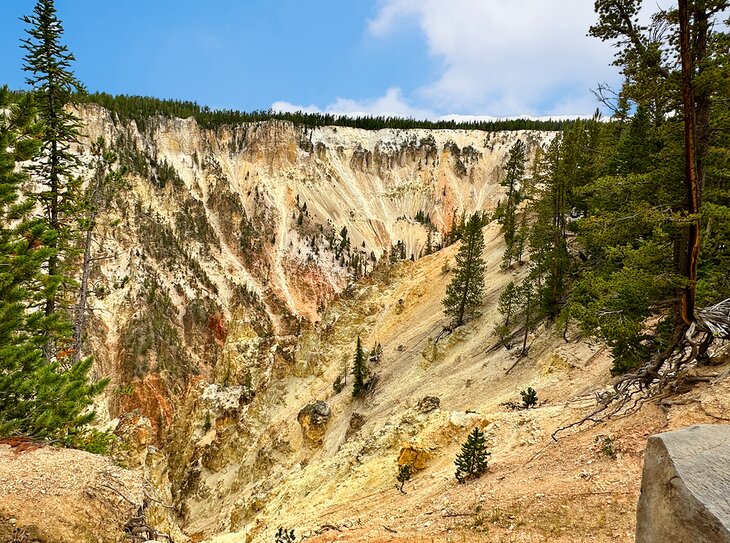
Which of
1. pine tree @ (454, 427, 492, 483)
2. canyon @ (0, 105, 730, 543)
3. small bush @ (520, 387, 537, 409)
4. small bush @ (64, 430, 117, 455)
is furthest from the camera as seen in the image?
small bush @ (520, 387, 537, 409)

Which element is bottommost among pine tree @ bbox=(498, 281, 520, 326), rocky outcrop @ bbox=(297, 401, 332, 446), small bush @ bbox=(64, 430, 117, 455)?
rocky outcrop @ bbox=(297, 401, 332, 446)

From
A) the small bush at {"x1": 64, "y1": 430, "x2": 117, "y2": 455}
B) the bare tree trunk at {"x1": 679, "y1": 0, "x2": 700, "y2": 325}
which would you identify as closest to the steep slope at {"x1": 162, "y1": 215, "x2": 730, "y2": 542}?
the bare tree trunk at {"x1": 679, "y1": 0, "x2": 700, "y2": 325}

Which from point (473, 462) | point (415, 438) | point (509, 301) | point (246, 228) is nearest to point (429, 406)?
point (415, 438)

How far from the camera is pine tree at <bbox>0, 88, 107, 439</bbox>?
33.1ft

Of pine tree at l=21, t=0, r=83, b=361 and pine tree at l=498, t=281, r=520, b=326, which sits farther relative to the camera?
pine tree at l=498, t=281, r=520, b=326

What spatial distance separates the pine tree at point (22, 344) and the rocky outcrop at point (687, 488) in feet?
39.2

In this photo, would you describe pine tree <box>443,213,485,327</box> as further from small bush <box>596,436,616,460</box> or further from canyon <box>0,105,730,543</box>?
small bush <box>596,436,616,460</box>

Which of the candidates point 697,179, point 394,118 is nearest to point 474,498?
point 697,179

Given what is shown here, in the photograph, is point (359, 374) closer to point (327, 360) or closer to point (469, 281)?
point (327, 360)

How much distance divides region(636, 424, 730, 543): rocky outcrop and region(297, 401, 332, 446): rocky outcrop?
90.3ft

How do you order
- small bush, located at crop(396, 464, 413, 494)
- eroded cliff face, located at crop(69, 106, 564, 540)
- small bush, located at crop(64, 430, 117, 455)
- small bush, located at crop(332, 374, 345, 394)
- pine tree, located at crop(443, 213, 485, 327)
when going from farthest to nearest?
small bush, located at crop(332, 374, 345, 394)
pine tree, located at crop(443, 213, 485, 327)
eroded cliff face, located at crop(69, 106, 564, 540)
small bush, located at crop(396, 464, 413, 494)
small bush, located at crop(64, 430, 117, 455)

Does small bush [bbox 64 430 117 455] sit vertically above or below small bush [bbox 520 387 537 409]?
above

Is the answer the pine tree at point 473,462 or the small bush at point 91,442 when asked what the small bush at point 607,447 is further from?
the small bush at point 91,442

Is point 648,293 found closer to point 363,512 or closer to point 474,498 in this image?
point 474,498
